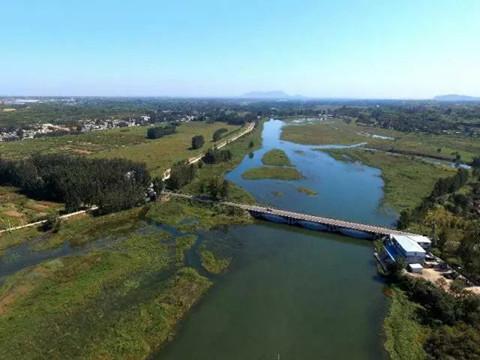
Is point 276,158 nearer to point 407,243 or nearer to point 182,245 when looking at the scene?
point 182,245

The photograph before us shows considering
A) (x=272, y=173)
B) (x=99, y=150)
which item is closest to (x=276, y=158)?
(x=272, y=173)

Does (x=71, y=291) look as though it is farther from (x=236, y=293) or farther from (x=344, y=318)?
(x=344, y=318)

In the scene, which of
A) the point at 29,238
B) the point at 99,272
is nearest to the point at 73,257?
the point at 99,272

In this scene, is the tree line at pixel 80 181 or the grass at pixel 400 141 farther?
the grass at pixel 400 141

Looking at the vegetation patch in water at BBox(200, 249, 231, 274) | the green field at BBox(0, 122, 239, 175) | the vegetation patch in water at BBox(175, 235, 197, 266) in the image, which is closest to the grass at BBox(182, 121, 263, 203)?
the green field at BBox(0, 122, 239, 175)

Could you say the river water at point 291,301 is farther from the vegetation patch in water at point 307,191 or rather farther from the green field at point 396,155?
the green field at point 396,155

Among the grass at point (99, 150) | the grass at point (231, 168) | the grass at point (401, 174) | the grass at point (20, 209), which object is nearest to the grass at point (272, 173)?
the grass at point (231, 168)
